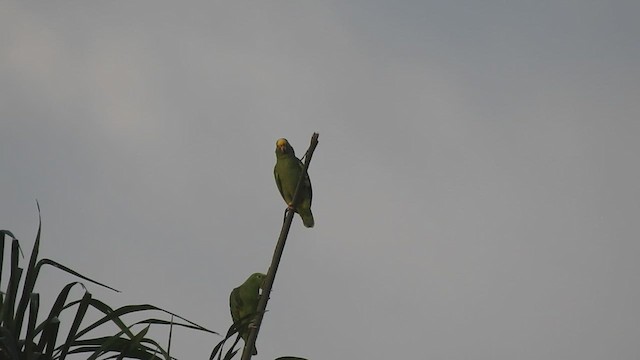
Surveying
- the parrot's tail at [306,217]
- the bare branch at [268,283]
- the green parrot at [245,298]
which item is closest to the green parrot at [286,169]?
the parrot's tail at [306,217]

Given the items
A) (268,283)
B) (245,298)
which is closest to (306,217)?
(245,298)

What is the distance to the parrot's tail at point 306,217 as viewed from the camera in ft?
16.9

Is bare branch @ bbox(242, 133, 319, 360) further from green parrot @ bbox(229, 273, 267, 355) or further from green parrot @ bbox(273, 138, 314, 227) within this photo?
green parrot @ bbox(273, 138, 314, 227)

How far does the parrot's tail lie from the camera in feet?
16.9

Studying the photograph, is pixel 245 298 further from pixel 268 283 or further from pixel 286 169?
pixel 268 283

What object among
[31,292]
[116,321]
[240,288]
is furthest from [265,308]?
[240,288]

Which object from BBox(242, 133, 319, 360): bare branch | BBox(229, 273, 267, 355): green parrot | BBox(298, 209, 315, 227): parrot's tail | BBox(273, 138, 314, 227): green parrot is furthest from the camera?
BBox(273, 138, 314, 227): green parrot

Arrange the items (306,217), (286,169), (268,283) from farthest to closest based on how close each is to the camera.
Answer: (286,169), (306,217), (268,283)

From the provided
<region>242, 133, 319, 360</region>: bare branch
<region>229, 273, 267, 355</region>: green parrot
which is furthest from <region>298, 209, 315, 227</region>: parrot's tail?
<region>242, 133, 319, 360</region>: bare branch

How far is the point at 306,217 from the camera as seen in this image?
520 centimetres

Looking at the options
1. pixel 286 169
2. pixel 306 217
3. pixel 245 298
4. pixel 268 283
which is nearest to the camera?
pixel 268 283

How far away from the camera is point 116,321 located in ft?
8.27

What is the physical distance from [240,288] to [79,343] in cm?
238

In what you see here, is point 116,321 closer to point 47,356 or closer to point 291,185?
point 47,356
